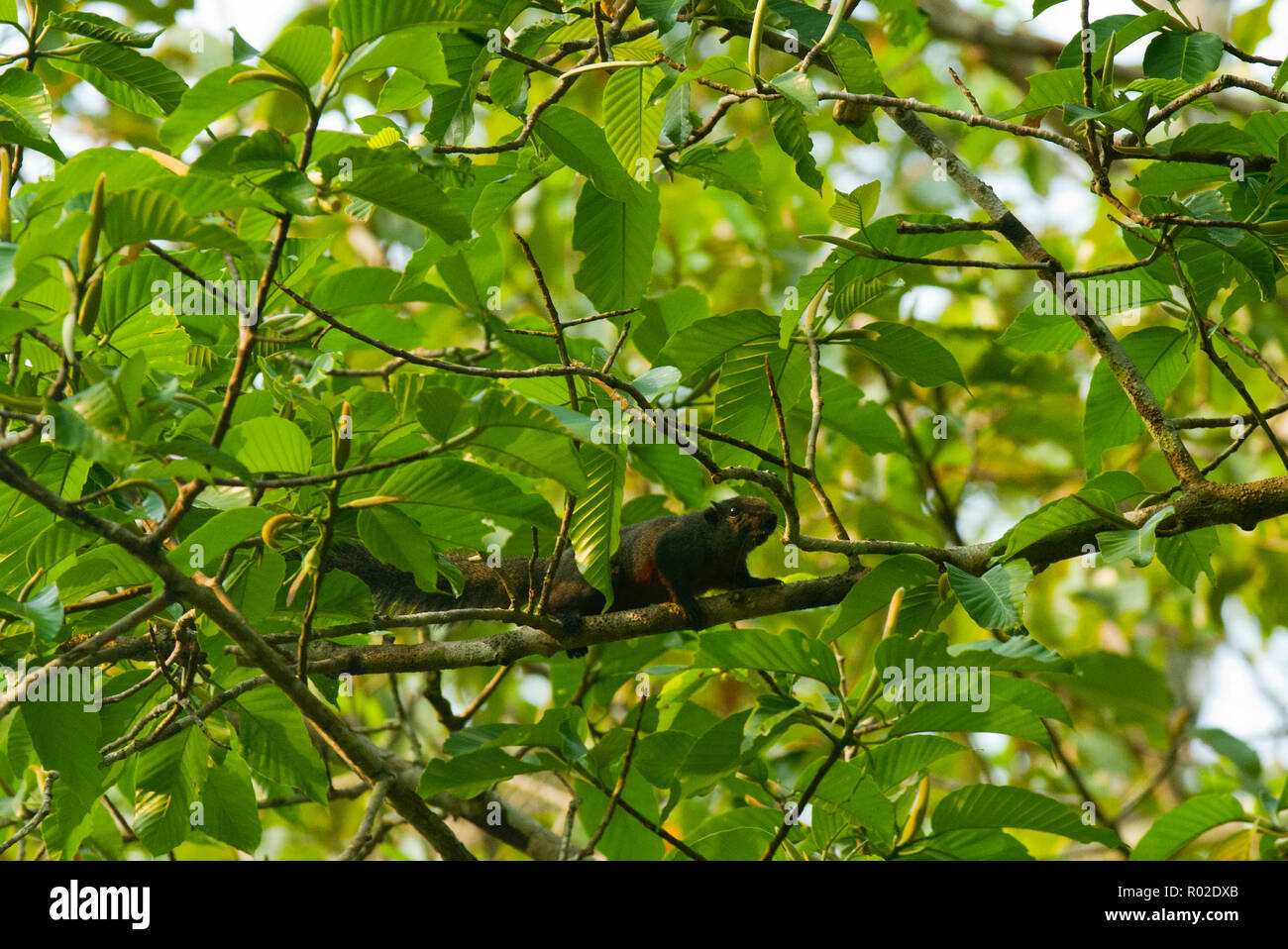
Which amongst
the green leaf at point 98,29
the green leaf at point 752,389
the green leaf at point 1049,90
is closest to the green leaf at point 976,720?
the green leaf at point 752,389

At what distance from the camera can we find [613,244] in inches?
146

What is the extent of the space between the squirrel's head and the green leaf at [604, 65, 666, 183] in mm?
Result: 2596

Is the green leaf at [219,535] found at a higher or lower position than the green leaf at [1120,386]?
lower

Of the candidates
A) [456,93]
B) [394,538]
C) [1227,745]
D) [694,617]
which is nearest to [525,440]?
[394,538]

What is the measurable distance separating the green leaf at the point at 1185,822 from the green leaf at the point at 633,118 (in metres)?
2.47

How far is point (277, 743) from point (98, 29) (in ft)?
6.91

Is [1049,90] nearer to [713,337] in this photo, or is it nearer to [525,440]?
[713,337]

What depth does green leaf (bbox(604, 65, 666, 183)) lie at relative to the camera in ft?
11.1

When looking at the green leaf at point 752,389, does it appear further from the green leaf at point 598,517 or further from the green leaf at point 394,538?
the green leaf at point 394,538

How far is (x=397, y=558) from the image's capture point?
2861 mm

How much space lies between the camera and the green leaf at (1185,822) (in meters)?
3.42

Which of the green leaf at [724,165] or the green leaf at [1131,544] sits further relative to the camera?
the green leaf at [724,165]

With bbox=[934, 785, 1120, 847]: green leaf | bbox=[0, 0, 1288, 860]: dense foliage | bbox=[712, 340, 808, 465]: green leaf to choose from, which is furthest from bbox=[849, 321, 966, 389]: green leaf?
bbox=[934, 785, 1120, 847]: green leaf

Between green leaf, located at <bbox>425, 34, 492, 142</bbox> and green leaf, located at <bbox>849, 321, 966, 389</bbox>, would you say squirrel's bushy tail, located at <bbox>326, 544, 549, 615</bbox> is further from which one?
green leaf, located at <bbox>425, 34, 492, 142</bbox>
